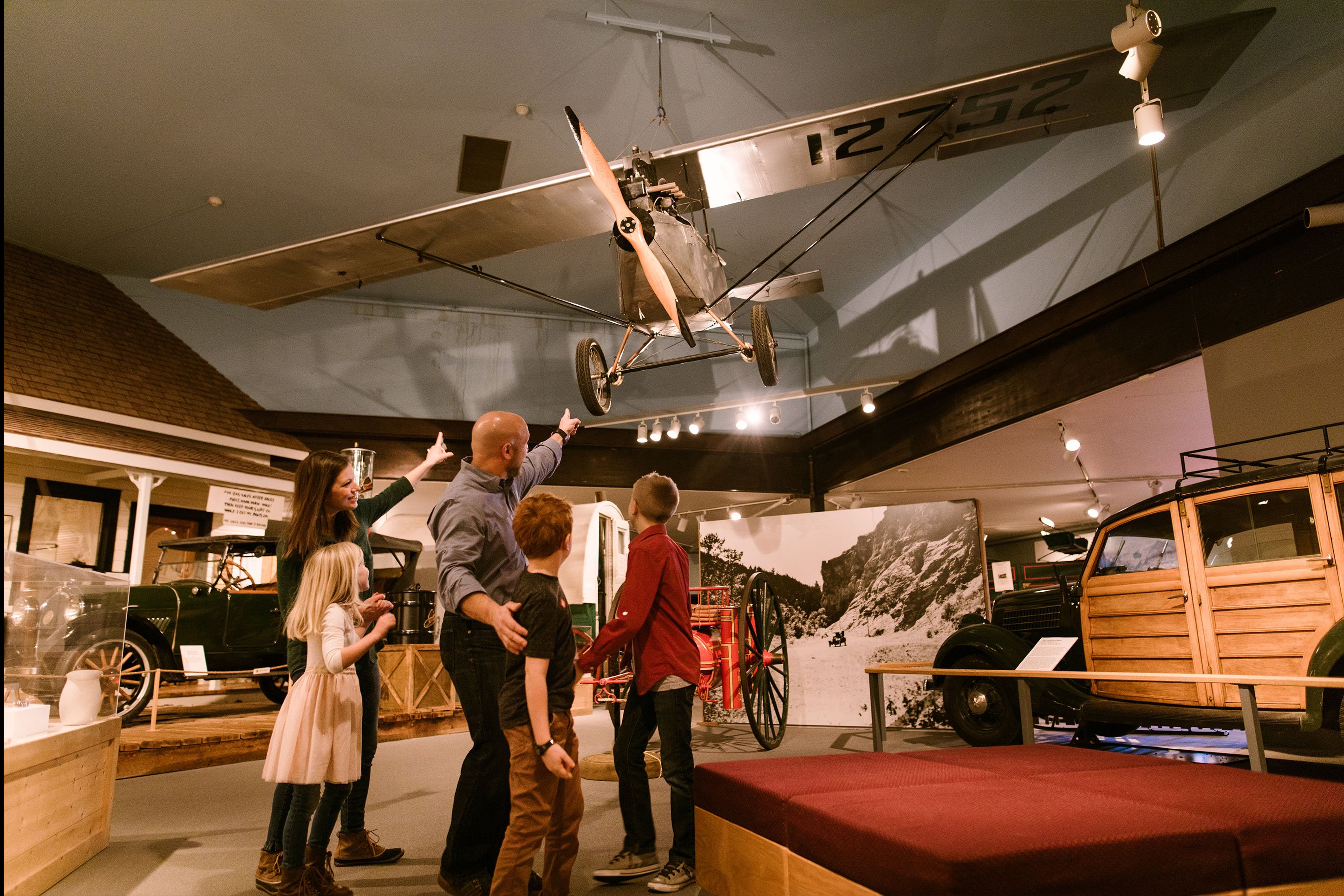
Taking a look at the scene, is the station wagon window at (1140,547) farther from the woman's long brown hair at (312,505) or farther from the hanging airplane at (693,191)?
the woman's long brown hair at (312,505)

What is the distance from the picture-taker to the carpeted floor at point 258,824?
2.87 metres

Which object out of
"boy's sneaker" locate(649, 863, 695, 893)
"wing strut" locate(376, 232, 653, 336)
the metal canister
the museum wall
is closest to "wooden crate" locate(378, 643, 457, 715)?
the metal canister

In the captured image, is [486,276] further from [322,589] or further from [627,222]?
[322,589]

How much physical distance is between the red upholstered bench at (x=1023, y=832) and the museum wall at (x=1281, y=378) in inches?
123

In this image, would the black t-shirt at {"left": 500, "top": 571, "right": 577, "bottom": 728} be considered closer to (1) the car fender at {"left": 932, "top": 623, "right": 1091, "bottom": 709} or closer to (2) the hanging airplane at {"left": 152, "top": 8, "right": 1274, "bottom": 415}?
(2) the hanging airplane at {"left": 152, "top": 8, "right": 1274, "bottom": 415}

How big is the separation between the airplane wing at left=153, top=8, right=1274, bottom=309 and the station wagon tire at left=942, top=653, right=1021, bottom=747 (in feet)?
12.2

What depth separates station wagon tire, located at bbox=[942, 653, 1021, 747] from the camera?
204 inches

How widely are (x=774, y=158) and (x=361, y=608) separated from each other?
13.7 feet

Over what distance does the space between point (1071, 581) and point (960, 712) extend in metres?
1.19

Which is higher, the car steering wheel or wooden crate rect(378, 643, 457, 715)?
the car steering wheel

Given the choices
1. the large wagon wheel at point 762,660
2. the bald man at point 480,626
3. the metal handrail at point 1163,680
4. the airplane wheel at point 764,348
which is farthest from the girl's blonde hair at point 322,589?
the airplane wheel at point 764,348

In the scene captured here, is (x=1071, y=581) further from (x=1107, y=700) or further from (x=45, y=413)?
(x=45, y=413)

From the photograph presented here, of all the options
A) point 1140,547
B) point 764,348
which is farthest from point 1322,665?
point 764,348

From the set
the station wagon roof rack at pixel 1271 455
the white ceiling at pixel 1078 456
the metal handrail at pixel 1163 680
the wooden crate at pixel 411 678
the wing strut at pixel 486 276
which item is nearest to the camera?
the metal handrail at pixel 1163 680
